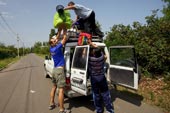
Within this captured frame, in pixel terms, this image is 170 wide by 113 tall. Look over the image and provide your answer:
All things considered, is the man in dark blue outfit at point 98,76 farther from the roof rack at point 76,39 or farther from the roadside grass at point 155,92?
the roadside grass at point 155,92

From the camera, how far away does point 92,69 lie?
479 cm

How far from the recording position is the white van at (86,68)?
17.3 ft

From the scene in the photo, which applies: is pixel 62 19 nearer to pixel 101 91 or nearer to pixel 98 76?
pixel 98 76

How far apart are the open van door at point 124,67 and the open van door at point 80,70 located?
1.38 m

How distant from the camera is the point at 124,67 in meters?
6.16

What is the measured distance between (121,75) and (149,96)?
153 centimetres

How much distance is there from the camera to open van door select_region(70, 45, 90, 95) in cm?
517

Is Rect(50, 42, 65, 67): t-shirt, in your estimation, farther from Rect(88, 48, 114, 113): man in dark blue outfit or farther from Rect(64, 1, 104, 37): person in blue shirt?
Rect(64, 1, 104, 37): person in blue shirt

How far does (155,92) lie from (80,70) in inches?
140

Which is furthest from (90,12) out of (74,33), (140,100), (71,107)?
(140,100)

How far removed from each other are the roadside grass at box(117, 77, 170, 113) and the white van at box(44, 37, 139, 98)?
1.08 meters

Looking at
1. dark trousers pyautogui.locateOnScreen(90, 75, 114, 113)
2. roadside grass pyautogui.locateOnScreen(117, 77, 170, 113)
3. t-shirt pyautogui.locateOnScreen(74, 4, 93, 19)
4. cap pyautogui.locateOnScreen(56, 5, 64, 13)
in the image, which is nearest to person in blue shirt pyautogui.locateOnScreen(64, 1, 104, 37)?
t-shirt pyautogui.locateOnScreen(74, 4, 93, 19)

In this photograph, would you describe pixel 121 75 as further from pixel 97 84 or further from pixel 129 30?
pixel 129 30

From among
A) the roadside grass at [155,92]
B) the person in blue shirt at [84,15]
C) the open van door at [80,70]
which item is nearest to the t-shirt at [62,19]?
the person in blue shirt at [84,15]
